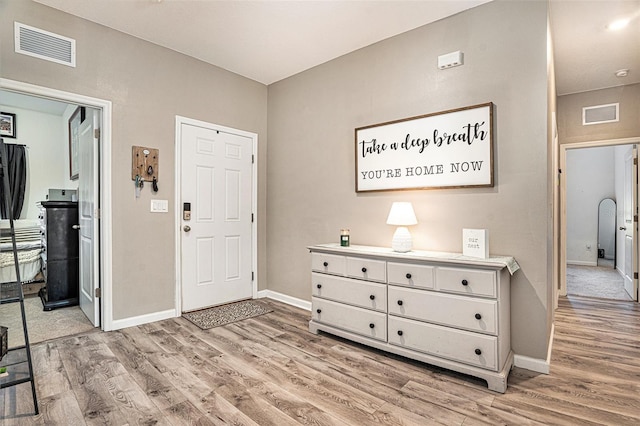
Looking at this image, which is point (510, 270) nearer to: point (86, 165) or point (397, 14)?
point (397, 14)

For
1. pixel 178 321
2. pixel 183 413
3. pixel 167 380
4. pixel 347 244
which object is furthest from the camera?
pixel 178 321

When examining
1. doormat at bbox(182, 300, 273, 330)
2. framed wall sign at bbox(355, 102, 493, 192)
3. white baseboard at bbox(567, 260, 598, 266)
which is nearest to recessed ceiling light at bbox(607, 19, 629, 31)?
framed wall sign at bbox(355, 102, 493, 192)

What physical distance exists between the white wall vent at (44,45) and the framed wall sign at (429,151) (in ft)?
8.55

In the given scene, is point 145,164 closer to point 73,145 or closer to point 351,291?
point 351,291

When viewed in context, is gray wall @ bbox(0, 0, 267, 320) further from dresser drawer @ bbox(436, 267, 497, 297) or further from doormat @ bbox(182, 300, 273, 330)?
dresser drawer @ bbox(436, 267, 497, 297)

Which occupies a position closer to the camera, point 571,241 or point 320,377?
point 320,377

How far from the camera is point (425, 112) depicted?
2.88 metres

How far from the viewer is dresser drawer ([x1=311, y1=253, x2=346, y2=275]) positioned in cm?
290

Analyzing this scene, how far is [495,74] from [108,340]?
3798 mm

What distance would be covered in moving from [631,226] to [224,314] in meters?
5.27

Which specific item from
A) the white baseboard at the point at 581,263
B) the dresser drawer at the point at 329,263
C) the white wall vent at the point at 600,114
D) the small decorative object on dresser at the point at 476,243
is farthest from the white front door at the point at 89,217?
the white baseboard at the point at 581,263

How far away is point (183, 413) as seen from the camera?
6.05 ft

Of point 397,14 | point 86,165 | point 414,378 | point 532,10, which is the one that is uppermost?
point 397,14

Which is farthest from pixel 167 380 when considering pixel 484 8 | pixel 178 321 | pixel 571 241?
pixel 571 241
